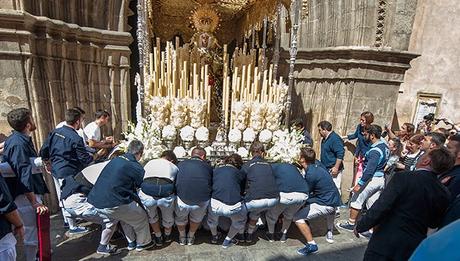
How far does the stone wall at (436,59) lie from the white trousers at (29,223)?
9.49 m

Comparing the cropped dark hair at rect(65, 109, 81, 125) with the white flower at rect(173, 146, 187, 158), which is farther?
the white flower at rect(173, 146, 187, 158)

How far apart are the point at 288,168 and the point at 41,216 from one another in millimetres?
2965

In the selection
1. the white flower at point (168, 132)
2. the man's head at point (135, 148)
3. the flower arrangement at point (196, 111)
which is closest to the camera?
the man's head at point (135, 148)

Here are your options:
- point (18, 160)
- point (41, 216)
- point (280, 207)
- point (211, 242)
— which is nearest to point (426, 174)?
point (280, 207)

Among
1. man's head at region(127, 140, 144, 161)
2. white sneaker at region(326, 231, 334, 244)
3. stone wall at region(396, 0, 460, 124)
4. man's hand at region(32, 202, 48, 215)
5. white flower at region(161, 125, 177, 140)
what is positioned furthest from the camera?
stone wall at region(396, 0, 460, 124)

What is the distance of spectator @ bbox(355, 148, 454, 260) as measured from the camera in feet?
7.52

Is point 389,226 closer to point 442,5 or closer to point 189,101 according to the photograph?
point 189,101

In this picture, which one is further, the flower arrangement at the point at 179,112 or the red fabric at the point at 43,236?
the flower arrangement at the point at 179,112

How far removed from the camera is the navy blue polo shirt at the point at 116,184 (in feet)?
10.5

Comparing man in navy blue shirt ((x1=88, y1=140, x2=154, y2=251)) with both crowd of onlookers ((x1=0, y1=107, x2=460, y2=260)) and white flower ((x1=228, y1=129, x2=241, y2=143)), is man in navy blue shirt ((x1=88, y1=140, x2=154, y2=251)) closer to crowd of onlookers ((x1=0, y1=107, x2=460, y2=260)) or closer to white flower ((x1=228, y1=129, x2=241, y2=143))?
crowd of onlookers ((x1=0, y1=107, x2=460, y2=260))

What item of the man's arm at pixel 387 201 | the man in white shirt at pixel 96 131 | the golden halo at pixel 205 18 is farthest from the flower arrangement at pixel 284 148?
the man in white shirt at pixel 96 131

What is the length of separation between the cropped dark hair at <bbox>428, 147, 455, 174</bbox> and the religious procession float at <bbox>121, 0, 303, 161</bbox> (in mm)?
2258

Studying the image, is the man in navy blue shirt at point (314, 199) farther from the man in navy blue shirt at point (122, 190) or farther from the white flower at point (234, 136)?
the man in navy blue shirt at point (122, 190)

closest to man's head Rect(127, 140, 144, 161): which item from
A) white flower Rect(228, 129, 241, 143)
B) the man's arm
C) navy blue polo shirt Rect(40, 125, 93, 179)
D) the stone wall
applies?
navy blue polo shirt Rect(40, 125, 93, 179)
